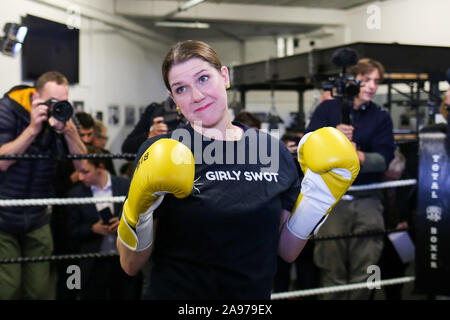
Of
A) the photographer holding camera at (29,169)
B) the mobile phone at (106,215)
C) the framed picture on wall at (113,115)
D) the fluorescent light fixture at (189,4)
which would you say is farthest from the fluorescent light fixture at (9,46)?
the fluorescent light fixture at (189,4)

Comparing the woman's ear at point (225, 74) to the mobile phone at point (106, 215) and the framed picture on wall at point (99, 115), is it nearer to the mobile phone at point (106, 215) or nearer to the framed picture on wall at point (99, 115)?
the mobile phone at point (106, 215)

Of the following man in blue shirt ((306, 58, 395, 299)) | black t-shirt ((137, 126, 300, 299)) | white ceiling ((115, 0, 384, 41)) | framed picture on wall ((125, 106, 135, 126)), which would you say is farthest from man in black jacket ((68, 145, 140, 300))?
white ceiling ((115, 0, 384, 41))

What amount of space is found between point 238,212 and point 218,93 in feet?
0.91

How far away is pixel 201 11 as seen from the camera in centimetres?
789

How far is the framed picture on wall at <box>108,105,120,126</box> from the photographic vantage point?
714 cm

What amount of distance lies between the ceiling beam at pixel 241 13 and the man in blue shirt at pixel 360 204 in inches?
228

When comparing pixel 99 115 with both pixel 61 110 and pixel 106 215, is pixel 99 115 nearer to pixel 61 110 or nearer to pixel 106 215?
pixel 106 215

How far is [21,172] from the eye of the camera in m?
2.08

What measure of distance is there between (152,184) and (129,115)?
275 inches

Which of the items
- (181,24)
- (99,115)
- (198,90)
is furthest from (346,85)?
(181,24)

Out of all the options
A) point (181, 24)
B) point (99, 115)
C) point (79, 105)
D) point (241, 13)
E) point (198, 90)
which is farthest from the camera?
point (181, 24)
